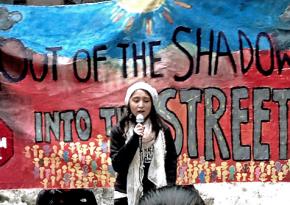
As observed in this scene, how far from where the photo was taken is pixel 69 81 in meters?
5.25

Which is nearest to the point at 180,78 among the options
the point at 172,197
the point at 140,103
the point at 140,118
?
the point at 140,103

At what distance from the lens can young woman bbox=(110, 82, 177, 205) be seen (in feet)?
13.2

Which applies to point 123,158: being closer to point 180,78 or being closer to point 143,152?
point 143,152

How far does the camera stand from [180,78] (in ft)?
16.9

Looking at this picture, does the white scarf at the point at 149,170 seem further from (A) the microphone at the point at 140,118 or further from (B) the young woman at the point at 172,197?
(B) the young woman at the point at 172,197

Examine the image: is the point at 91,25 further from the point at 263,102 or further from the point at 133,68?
the point at 263,102

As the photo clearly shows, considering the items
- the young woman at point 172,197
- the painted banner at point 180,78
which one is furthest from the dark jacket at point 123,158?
the young woman at point 172,197

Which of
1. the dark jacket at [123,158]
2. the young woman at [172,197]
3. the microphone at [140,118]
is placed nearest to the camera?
the young woman at [172,197]

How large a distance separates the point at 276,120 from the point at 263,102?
17 cm

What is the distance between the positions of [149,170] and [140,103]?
0.41 metres

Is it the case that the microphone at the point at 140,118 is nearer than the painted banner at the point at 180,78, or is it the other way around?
the microphone at the point at 140,118

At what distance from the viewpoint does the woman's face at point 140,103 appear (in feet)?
13.1

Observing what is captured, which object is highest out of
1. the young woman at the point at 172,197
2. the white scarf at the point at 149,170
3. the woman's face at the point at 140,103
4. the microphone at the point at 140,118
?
the woman's face at the point at 140,103

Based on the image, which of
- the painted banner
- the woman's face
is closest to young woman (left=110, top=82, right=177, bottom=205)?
the woman's face
